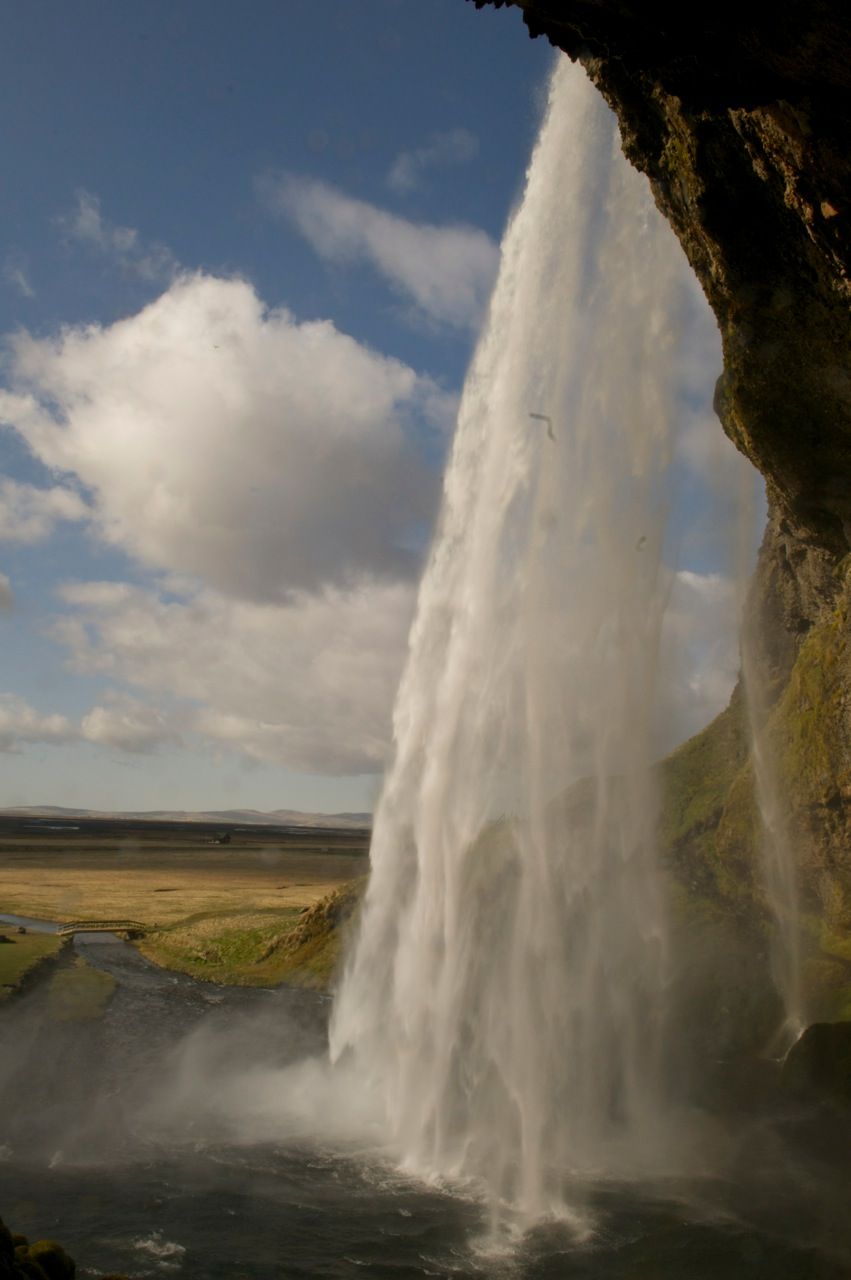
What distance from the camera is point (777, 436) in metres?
21.8

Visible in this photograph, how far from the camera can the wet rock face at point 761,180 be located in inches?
430

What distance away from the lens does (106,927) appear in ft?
176

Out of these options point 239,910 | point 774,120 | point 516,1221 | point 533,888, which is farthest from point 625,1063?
point 239,910

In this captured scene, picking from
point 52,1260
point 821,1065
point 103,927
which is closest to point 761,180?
point 52,1260

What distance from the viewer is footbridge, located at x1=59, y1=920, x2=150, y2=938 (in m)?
51.7

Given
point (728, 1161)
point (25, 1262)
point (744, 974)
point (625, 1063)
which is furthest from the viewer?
point (744, 974)

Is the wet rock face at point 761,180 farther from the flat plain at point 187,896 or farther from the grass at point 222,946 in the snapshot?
the grass at point 222,946

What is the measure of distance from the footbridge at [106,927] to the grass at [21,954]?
2.75m

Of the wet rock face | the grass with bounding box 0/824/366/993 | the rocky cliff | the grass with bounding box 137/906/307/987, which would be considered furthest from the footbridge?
the wet rock face

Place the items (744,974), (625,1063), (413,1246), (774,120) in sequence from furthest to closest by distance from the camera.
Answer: (744,974) < (625,1063) < (413,1246) < (774,120)

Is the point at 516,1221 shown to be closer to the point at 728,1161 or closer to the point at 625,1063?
the point at 728,1161

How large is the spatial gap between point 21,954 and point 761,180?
44471 mm

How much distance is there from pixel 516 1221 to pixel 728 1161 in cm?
598

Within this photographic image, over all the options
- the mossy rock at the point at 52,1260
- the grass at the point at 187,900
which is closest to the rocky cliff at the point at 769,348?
the mossy rock at the point at 52,1260
